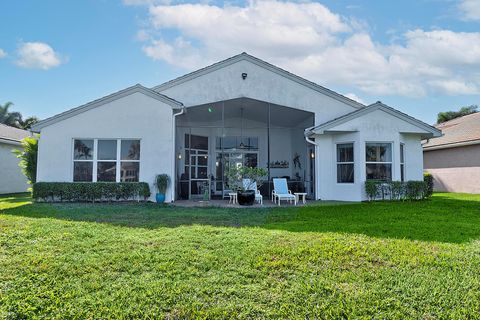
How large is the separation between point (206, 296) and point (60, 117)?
12.0m

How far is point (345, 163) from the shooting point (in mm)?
14047

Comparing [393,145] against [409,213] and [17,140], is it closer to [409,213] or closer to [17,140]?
[409,213]

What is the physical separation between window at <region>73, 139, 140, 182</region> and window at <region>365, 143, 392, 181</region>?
10145 mm

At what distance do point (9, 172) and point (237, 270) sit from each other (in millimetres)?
20568

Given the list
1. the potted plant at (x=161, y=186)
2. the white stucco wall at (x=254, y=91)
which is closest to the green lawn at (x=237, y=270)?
the potted plant at (x=161, y=186)

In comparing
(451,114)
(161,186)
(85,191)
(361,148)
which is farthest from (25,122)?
(451,114)

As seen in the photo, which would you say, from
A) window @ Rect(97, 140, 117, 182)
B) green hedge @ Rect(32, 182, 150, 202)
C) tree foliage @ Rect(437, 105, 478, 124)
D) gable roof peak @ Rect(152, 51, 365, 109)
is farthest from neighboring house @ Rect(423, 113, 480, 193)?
tree foliage @ Rect(437, 105, 478, 124)

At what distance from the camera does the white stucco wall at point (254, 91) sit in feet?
47.5

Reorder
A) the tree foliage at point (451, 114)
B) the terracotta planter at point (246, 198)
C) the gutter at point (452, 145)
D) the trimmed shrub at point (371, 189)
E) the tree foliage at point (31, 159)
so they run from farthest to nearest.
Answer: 1. the tree foliage at point (451, 114)
2. the gutter at point (452, 145)
3. the tree foliage at point (31, 159)
4. the trimmed shrub at point (371, 189)
5. the terracotta planter at point (246, 198)

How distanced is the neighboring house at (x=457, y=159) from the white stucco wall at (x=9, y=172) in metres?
24.9

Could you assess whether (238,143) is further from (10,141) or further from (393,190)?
Result: (10,141)

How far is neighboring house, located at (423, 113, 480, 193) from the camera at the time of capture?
17.9 metres

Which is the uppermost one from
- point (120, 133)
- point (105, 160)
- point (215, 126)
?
point (215, 126)

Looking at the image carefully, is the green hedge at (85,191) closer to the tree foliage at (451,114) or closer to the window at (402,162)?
the window at (402,162)
